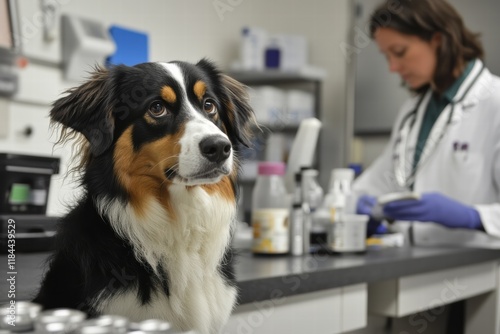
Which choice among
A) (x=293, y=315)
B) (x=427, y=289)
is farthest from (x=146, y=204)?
(x=427, y=289)

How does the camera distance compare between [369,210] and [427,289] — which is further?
[369,210]

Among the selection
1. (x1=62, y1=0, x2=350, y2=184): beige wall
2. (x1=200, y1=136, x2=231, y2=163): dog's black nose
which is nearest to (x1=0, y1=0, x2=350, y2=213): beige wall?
(x1=62, y1=0, x2=350, y2=184): beige wall

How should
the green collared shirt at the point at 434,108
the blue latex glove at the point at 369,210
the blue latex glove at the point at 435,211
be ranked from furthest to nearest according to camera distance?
the green collared shirt at the point at 434,108 → the blue latex glove at the point at 369,210 → the blue latex glove at the point at 435,211

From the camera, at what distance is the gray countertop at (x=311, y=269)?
3.63ft

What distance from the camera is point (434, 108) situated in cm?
261

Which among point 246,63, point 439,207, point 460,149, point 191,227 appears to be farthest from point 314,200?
point 246,63

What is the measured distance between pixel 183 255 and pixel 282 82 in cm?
359

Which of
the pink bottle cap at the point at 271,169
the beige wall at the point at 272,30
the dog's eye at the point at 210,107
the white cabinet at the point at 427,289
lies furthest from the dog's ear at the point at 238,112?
the beige wall at the point at 272,30

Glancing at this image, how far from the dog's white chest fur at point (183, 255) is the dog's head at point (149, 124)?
0.17ft

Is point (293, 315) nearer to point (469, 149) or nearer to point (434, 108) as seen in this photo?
point (469, 149)

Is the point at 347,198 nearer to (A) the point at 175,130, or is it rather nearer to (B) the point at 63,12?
(A) the point at 175,130

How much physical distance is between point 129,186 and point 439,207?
1.55 meters

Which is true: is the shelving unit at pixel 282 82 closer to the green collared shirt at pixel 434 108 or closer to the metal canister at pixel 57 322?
the green collared shirt at pixel 434 108

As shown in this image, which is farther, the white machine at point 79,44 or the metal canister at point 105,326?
the white machine at point 79,44
